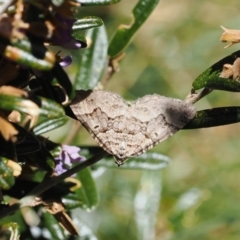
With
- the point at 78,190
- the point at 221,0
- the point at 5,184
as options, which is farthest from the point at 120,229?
the point at 221,0

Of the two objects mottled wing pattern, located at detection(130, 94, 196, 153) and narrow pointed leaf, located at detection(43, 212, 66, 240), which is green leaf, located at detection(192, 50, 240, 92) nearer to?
mottled wing pattern, located at detection(130, 94, 196, 153)

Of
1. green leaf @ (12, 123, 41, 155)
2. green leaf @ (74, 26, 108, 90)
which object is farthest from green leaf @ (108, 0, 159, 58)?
green leaf @ (12, 123, 41, 155)

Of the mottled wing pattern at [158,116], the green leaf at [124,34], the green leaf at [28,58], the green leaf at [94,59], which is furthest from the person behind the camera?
the green leaf at [94,59]

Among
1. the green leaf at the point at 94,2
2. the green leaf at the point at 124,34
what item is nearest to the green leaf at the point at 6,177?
the green leaf at the point at 94,2

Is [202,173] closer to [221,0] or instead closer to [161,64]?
[161,64]

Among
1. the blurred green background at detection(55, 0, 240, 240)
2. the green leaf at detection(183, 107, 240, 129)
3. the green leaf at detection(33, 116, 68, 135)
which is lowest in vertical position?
the blurred green background at detection(55, 0, 240, 240)

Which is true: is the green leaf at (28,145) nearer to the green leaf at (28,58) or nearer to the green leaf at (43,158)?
the green leaf at (43,158)

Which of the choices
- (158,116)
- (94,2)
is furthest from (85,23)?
(158,116)
